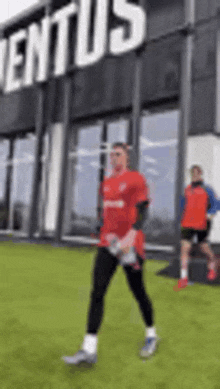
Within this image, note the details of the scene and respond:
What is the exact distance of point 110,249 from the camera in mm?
2834

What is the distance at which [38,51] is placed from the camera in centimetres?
1375

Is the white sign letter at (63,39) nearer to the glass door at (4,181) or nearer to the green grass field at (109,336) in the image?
the glass door at (4,181)

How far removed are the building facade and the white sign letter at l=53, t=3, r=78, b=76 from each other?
0.14 ft

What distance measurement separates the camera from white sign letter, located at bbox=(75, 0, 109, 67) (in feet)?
39.2

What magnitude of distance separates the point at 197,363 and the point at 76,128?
466 inches

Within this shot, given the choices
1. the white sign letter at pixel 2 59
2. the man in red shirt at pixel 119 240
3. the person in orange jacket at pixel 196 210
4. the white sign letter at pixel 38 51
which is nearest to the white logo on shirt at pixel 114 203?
the man in red shirt at pixel 119 240

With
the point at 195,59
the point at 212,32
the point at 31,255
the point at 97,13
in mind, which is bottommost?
the point at 31,255

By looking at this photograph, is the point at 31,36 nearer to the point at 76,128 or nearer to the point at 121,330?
the point at 76,128

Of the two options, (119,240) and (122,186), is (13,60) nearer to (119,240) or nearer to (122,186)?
(122,186)

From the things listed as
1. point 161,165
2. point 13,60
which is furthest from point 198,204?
point 13,60

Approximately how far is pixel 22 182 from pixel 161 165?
271 inches

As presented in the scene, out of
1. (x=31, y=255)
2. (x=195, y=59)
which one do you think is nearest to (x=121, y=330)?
(x=31, y=255)

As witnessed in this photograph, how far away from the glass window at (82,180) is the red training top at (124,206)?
400 inches

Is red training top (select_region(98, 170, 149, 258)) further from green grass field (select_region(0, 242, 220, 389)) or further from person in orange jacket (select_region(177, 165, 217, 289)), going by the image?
person in orange jacket (select_region(177, 165, 217, 289))
